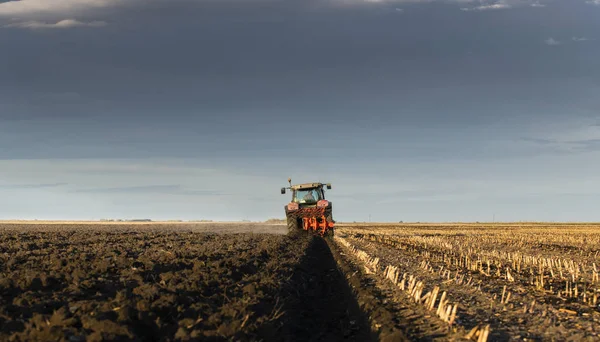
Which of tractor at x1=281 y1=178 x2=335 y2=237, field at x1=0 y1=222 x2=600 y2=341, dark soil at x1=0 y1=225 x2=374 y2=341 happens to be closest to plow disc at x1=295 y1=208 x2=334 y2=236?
tractor at x1=281 y1=178 x2=335 y2=237

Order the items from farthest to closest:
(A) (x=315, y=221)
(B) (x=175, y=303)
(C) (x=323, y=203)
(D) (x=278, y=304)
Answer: (A) (x=315, y=221), (C) (x=323, y=203), (D) (x=278, y=304), (B) (x=175, y=303)

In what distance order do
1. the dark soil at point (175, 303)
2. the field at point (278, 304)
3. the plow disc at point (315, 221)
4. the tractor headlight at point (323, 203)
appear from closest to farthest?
the dark soil at point (175, 303)
the field at point (278, 304)
the tractor headlight at point (323, 203)
the plow disc at point (315, 221)

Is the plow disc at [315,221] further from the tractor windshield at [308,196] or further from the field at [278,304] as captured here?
the field at [278,304]

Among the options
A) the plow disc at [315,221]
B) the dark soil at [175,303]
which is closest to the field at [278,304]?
the dark soil at [175,303]

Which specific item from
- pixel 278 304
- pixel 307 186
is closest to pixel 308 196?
pixel 307 186

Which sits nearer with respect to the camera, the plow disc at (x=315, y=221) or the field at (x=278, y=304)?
the field at (x=278, y=304)

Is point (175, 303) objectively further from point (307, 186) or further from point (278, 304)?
point (307, 186)

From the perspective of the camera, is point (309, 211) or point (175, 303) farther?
point (309, 211)

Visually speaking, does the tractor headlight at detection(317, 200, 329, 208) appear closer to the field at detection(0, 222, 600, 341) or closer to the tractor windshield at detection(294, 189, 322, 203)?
the tractor windshield at detection(294, 189, 322, 203)

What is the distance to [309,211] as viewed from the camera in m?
31.2

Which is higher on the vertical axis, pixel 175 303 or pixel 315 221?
pixel 315 221

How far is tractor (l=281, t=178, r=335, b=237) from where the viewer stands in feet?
102

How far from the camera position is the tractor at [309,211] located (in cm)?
3108

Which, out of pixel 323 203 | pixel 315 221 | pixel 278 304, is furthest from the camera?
pixel 315 221
